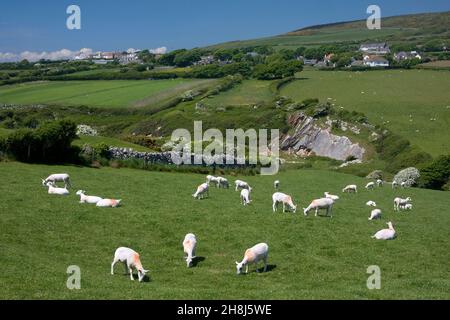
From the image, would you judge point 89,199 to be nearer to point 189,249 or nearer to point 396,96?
point 189,249

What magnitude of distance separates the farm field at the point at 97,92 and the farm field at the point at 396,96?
32999 millimetres

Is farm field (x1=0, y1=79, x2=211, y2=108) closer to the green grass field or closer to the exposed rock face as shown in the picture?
the exposed rock face

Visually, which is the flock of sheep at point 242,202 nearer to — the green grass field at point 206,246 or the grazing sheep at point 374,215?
the grazing sheep at point 374,215

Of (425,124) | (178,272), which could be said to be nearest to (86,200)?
(178,272)

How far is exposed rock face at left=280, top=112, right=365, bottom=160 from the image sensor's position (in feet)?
270

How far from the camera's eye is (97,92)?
144625 millimetres

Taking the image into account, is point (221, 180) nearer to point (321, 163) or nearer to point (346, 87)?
point (321, 163)

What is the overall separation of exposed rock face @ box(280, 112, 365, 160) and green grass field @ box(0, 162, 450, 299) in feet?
157

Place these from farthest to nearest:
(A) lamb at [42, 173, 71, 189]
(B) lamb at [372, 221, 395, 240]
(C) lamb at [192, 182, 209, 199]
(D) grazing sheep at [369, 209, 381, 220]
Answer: (A) lamb at [42, 173, 71, 189] → (C) lamb at [192, 182, 209, 199] → (D) grazing sheep at [369, 209, 381, 220] → (B) lamb at [372, 221, 395, 240]

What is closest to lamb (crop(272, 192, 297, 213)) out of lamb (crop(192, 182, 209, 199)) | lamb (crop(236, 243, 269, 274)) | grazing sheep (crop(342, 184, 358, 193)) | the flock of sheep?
the flock of sheep

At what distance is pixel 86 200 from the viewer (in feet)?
92.0

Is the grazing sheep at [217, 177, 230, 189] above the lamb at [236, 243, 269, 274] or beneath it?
beneath

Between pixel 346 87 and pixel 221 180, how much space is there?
3836 inches

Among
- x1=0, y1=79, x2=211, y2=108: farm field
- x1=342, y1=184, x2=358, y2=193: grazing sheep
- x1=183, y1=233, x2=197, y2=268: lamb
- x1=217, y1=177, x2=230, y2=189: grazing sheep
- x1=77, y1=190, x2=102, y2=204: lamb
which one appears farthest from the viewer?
x1=0, y1=79, x2=211, y2=108: farm field
